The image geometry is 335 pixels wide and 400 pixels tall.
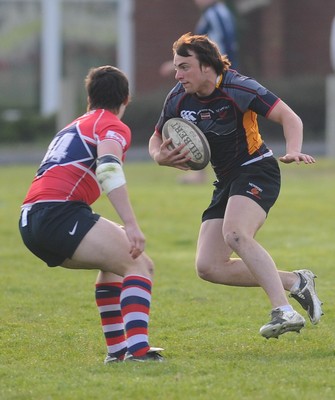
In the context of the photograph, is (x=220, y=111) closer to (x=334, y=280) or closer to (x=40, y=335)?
(x=40, y=335)

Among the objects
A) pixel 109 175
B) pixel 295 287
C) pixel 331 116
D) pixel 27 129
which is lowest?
pixel 27 129

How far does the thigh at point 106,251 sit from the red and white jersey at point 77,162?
9.6 inches

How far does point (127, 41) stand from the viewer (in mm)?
31656

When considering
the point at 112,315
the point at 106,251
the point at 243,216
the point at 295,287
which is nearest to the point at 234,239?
the point at 243,216

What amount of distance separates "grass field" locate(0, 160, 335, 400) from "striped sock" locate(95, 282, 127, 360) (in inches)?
5.6

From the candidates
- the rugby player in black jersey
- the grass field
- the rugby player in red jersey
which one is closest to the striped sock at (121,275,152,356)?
the rugby player in red jersey

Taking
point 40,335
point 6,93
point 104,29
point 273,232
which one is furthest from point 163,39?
point 40,335

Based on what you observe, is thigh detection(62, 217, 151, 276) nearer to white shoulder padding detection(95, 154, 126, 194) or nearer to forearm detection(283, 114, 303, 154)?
white shoulder padding detection(95, 154, 126, 194)

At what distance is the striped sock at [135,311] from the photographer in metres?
6.04

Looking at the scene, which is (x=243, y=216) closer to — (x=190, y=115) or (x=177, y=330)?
(x=190, y=115)

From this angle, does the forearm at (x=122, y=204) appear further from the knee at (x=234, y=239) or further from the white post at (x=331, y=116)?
the white post at (x=331, y=116)

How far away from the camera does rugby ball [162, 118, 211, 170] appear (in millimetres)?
6750

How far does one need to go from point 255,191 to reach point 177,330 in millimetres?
1195

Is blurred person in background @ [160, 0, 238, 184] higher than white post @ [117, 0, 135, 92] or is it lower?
higher
